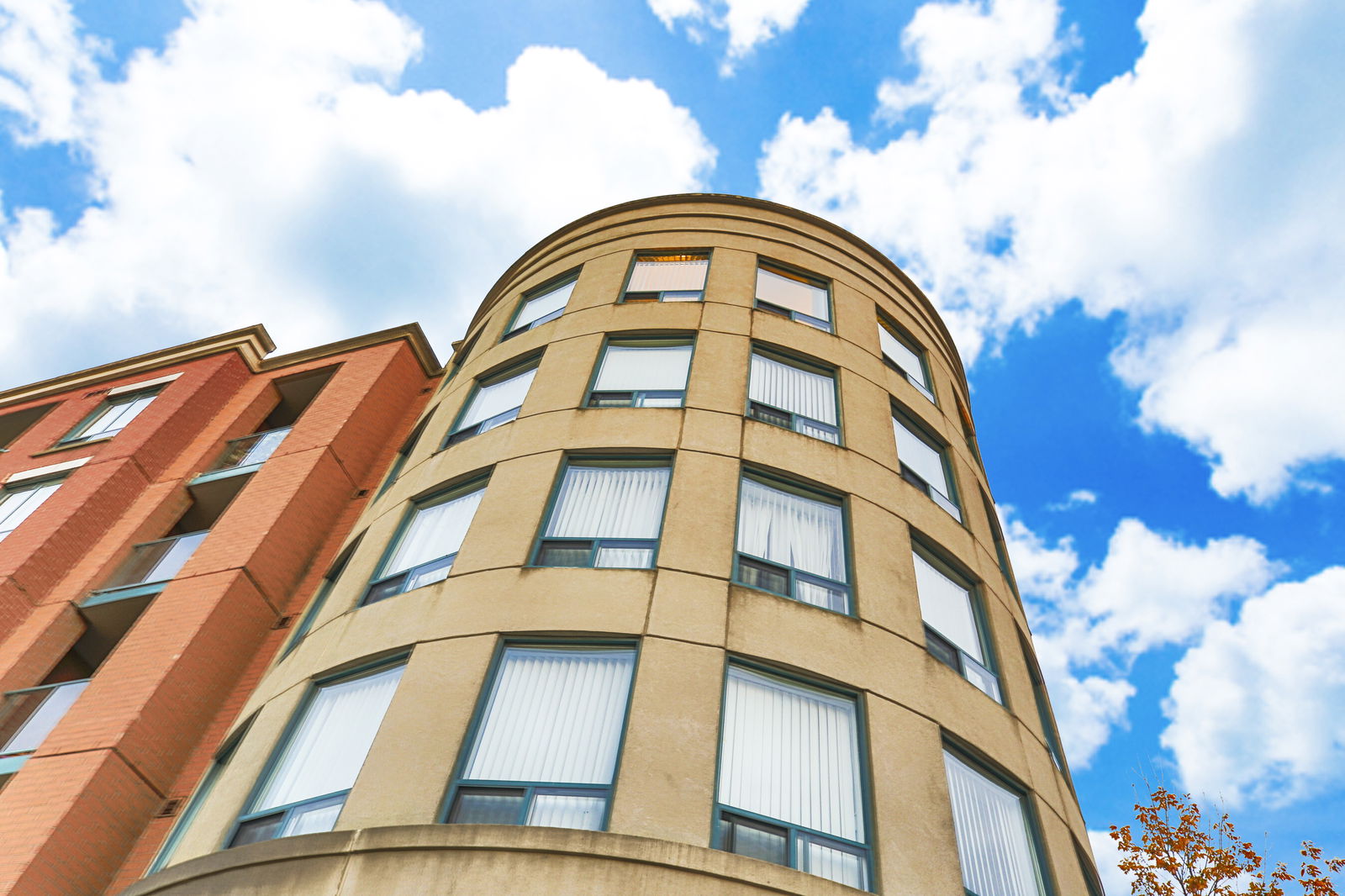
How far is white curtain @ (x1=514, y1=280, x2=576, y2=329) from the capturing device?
1770 cm

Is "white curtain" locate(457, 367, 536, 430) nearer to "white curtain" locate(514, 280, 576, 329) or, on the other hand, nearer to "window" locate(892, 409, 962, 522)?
"white curtain" locate(514, 280, 576, 329)

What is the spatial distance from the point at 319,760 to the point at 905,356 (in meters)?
12.8

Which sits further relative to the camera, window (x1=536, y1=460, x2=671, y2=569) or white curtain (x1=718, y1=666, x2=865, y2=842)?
window (x1=536, y1=460, x2=671, y2=569)

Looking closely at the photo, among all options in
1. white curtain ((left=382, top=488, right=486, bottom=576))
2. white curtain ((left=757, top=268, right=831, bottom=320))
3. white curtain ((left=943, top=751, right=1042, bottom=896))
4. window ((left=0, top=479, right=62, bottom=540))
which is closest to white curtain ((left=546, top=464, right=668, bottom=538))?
white curtain ((left=382, top=488, right=486, bottom=576))

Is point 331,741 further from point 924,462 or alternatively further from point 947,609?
point 924,462

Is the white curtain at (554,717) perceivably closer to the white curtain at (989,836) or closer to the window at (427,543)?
the window at (427,543)

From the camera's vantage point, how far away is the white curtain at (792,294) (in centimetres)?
1673

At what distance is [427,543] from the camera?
12328 mm

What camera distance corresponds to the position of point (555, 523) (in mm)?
11492

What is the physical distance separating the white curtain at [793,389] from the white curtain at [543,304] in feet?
15.9

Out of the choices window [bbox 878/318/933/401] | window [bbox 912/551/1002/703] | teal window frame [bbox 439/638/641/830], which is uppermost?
window [bbox 878/318/933/401]

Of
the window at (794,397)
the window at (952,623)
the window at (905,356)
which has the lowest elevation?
the window at (952,623)

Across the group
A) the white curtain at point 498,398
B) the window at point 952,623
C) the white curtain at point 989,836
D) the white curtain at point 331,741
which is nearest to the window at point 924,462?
the window at point 952,623

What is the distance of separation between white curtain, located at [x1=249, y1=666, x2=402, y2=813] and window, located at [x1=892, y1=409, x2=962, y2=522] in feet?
27.0
